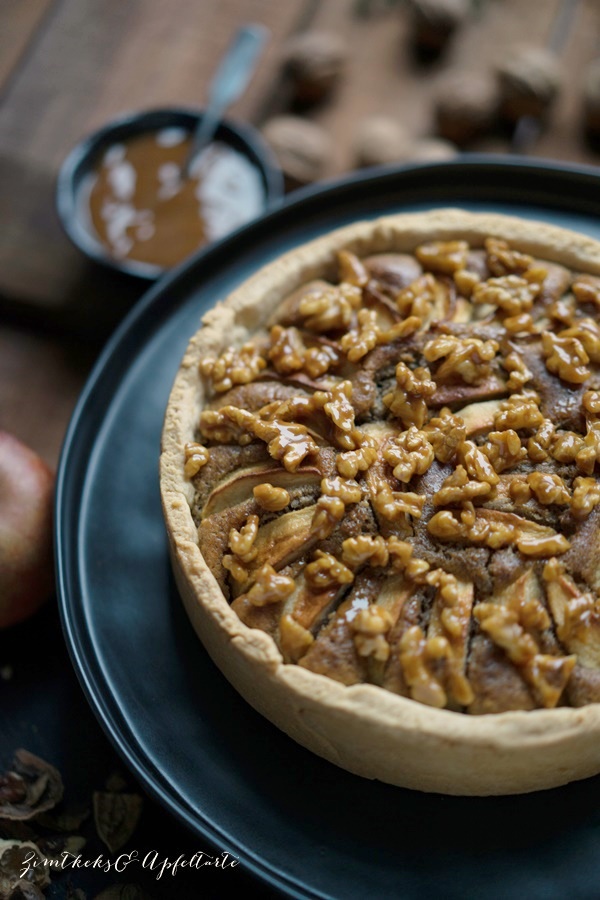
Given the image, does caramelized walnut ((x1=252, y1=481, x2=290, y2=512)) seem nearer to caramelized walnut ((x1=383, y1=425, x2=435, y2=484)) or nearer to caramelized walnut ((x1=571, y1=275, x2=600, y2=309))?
caramelized walnut ((x1=383, y1=425, x2=435, y2=484))

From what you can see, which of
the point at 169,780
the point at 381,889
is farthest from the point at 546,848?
the point at 169,780

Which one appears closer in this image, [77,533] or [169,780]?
[169,780]

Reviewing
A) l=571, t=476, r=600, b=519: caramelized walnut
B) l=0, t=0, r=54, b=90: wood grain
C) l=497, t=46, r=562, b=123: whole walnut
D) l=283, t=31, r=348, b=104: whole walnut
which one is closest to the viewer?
l=571, t=476, r=600, b=519: caramelized walnut

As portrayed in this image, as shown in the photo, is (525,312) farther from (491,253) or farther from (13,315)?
(13,315)

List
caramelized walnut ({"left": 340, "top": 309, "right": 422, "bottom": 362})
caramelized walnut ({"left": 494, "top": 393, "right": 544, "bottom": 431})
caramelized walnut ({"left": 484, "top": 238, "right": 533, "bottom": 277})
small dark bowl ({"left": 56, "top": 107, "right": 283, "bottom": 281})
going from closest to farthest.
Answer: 1. caramelized walnut ({"left": 494, "top": 393, "right": 544, "bottom": 431})
2. caramelized walnut ({"left": 340, "top": 309, "right": 422, "bottom": 362})
3. caramelized walnut ({"left": 484, "top": 238, "right": 533, "bottom": 277})
4. small dark bowl ({"left": 56, "top": 107, "right": 283, "bottom": 281})

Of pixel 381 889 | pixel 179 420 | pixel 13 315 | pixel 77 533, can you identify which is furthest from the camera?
pixel 13 315

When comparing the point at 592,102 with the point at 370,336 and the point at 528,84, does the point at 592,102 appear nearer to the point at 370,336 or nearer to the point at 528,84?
the point at 528,84

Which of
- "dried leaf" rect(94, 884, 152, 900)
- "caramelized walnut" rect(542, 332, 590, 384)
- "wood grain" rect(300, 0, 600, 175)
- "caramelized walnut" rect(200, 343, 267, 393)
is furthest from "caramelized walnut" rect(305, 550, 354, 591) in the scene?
"wood grain" rect(300, 0, 600, 175)
